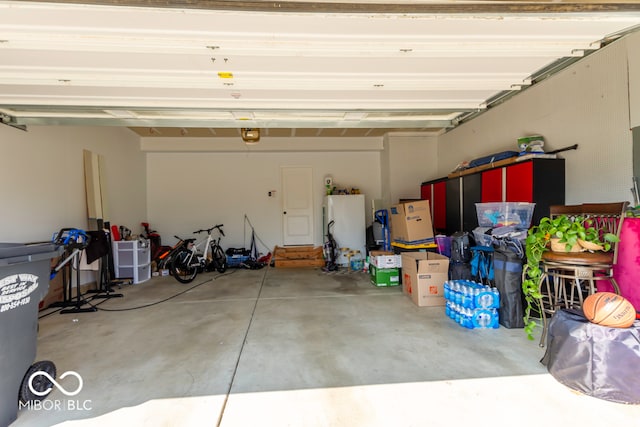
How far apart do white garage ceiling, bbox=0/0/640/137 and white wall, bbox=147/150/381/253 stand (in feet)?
12.0

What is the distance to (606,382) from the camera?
5.47ft

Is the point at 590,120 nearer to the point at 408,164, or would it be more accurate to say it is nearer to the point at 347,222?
the point at 408,164

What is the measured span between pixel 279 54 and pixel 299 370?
7.30 feet

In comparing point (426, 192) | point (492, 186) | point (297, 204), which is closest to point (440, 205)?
point (426, 192)

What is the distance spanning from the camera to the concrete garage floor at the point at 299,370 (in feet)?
5.31

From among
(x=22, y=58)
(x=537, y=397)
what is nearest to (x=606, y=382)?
(x=537, y=397)

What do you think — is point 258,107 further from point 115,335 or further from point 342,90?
point 115,335

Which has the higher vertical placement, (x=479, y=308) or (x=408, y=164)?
(x=408, y=164)

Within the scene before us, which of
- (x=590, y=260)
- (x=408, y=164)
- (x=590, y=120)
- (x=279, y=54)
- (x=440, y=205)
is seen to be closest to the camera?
(x=279, y=54)

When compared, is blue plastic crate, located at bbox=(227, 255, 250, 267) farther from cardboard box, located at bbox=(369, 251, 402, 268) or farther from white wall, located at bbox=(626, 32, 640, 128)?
white wall, located at bbox=(626, 32, 640, 128)

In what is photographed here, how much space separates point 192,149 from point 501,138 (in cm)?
612

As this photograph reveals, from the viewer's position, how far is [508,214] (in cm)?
320

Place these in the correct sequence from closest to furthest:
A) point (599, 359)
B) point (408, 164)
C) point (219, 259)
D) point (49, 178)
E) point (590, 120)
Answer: point (599, 359) < point (590, 120) < point (49, 178) < point (219, 259) < point (408, 164)


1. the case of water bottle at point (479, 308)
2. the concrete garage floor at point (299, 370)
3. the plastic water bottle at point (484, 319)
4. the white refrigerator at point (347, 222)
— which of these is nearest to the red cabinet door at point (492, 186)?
the case of water bottle at point (479, 308)
